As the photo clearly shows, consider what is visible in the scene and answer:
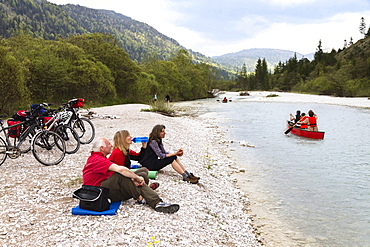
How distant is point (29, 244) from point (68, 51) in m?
35.3

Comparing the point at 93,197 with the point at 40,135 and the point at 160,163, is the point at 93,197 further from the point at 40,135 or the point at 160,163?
the point at 40,135

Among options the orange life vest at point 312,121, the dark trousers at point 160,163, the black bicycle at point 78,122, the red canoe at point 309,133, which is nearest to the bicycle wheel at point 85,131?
the black bicycle at point 78,122

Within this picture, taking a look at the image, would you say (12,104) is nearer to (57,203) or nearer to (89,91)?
(89,91)

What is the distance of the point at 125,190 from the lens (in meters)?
5.69

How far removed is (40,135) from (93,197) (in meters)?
4.12

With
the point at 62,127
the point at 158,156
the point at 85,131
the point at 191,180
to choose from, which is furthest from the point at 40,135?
the point at 191,180

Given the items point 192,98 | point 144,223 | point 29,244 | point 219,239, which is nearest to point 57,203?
point 29,244

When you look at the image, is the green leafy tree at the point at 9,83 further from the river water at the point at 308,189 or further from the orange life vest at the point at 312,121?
the orange life vest at the point at 312,121

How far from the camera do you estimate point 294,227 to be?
6.59m

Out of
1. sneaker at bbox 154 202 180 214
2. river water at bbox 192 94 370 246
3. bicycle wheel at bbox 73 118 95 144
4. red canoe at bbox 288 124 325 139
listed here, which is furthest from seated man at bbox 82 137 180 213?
red canoe at bbox 288 124 325 139

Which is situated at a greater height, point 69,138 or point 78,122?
point 78,122

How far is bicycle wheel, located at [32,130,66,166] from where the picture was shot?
814 cm

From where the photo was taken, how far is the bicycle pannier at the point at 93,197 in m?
5.19

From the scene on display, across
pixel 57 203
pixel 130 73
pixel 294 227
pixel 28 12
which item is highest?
pixel 28 12
